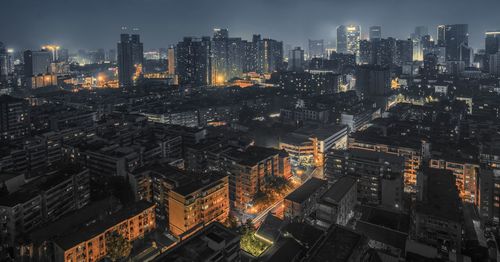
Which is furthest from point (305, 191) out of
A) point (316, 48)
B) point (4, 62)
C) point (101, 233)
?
point (316, 48)

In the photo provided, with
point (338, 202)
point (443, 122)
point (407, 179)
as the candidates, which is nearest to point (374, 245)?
point (338, 202)

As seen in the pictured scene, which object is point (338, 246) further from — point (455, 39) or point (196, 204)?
point (455, 39)

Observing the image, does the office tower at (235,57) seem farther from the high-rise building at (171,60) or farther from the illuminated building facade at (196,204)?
the illuminated building facade at (196,204)

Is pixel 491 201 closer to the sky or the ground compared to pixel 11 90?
closer to the ground

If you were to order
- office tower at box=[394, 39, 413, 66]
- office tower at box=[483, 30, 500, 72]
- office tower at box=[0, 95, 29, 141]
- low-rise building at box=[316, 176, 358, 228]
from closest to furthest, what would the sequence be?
low-rise building at box=[316, 176, 358, 228]
office tower at box=[0, 95, 29, 141]
office tower at box=[483, 30, 500, 72]
office tower at box=[394, 39, 413, 66]

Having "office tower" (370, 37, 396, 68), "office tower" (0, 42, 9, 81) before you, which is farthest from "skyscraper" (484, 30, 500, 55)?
"office tower" (0, 42, 9, 81)

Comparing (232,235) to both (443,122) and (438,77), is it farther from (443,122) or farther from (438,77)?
(438,77)

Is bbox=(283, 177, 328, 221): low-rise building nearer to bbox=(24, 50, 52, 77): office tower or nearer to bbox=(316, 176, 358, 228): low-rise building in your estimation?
bbox=(316, 176, 358, 228): low-rise building
